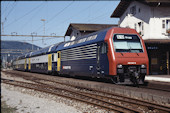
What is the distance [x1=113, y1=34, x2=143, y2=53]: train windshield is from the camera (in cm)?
1353

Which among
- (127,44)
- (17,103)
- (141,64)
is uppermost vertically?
(127,44)

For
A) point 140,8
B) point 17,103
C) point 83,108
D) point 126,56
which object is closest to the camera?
point 83,108

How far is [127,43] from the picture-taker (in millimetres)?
13820

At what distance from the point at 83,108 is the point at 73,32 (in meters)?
38.8

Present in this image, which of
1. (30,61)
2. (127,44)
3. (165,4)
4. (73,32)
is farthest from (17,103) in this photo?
(73,32)

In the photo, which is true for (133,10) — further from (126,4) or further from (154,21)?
(154,21)

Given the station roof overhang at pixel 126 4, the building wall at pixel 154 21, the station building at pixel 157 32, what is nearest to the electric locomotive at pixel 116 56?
the station building at pixel 157 32

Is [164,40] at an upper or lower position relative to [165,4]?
lower

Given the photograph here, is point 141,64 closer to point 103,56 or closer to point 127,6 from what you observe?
point 103,56

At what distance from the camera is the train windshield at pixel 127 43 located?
13.5 m

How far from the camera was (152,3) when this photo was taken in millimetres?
24500

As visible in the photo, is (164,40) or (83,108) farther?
(164,40)

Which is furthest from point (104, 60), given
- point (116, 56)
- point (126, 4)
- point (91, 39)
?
point (126, 4)

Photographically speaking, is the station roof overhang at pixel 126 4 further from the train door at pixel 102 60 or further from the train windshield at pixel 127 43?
the train door at pixel 102 60
